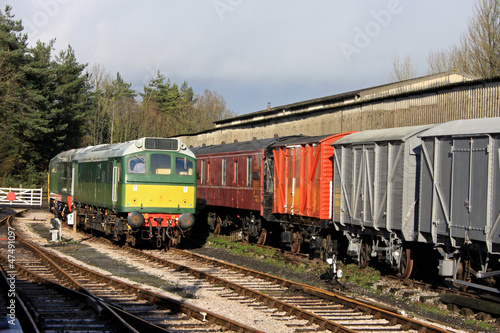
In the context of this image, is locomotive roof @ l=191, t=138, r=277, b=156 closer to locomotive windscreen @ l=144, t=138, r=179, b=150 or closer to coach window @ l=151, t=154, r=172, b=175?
locomotive windscreen @ l=144, t=138, r=179, b=150

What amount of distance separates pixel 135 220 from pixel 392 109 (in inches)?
374

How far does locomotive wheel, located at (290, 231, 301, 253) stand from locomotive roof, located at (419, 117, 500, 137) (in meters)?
Result: 6.79

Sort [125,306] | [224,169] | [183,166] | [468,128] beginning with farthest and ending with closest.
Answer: [224,169] < [183,166] < [468,128] < [125,306]

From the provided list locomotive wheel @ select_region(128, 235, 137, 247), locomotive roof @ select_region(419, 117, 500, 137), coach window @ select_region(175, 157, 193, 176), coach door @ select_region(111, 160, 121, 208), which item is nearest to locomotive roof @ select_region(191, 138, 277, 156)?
coach window @ select_region(175, 157, 193, 176)

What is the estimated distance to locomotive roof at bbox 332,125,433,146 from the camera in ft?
39.8

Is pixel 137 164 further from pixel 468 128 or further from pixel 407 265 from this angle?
pixel 468 128

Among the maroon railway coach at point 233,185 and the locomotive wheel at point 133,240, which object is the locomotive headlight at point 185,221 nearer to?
the locomotive wheel at point 133,240

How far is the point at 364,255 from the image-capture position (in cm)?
1398

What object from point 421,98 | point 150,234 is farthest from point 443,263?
point 150,234

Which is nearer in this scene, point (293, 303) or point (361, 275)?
point (293, 303)

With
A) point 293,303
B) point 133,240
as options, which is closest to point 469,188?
point 293,303

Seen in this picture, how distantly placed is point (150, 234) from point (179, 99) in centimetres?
6270

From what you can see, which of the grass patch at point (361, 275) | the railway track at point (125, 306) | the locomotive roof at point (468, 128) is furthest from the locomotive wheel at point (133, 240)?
the locomotive roof at point (468, 128)

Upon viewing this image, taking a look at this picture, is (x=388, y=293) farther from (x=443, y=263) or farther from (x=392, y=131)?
(x=392, y=131)
